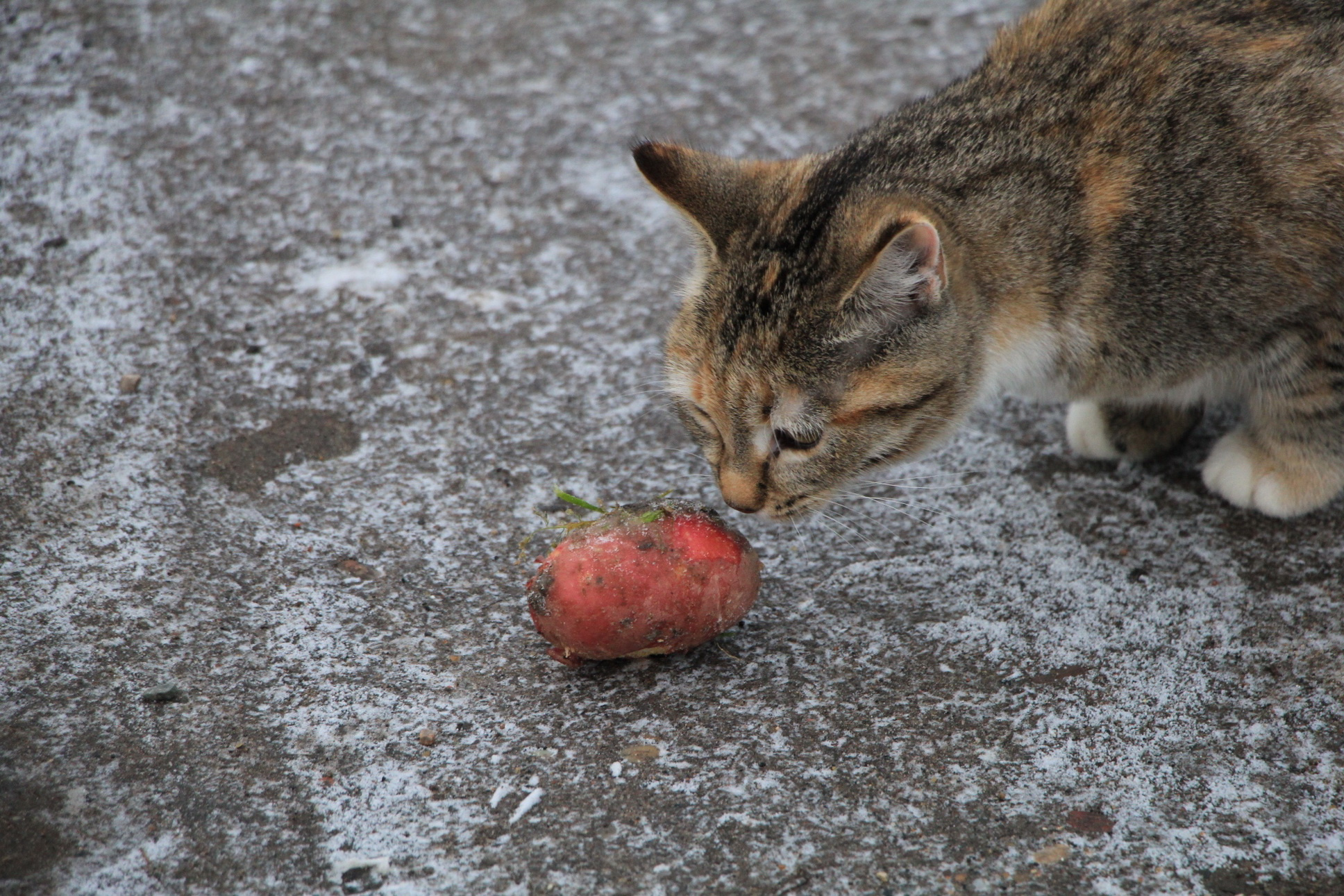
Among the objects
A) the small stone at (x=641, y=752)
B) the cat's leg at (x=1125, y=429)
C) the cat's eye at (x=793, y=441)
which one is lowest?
the small stone at (x=641, y=752)

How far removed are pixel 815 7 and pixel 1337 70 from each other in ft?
9.76

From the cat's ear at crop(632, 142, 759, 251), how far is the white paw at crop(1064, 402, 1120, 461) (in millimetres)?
1144

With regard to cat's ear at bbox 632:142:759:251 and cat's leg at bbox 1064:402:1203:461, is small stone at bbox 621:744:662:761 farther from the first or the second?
Answer: cat's leg at bbox 1064:402:1203:461

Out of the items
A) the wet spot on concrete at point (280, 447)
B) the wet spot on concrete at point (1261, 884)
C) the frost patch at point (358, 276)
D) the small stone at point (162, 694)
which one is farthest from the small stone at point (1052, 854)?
the frost patch at point (358, 276)

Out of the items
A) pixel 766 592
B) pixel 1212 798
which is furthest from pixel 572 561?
pixel 1212 798

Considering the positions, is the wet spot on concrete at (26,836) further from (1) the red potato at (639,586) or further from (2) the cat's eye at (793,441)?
(2) the cat's eye at (793,441)

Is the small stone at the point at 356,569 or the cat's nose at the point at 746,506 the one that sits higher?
the cat's nose at the point at 746,506

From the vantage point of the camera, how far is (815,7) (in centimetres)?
528

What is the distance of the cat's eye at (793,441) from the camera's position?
8.47 ft

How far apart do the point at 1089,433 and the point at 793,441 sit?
1.08 m

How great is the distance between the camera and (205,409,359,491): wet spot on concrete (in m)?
3.00

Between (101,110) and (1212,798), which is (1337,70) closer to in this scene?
(1212,798)

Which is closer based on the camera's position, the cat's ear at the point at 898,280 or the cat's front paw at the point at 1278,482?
the cat's ear at the point at 898,280

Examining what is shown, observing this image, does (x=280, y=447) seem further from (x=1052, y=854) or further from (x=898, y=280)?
(x=1052, y=854)
